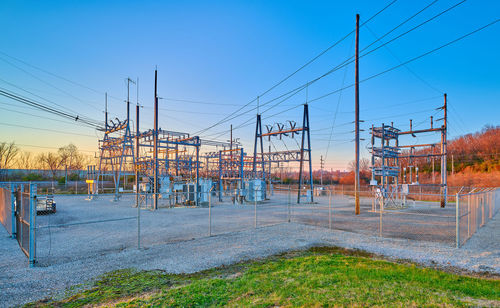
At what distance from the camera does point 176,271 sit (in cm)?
781

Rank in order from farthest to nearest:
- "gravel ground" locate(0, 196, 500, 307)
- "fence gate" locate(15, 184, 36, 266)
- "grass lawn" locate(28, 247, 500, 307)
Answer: "fence gate" locate(15, 184, 36, 266)
"gravel ground" locate(0, 196, 500, 307)
"grass lawn" locate(28, 247, 500, 307)

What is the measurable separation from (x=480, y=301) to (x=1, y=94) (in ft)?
60.7

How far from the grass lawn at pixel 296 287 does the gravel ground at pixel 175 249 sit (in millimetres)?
935

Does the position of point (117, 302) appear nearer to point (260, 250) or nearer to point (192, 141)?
point (260, 250)

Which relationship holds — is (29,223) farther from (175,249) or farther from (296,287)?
(296,287)

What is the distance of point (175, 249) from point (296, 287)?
5511mm

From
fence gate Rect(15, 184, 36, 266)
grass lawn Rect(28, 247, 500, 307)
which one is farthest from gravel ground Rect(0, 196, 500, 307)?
grass lawn Rect(28, 247, 500, 307)

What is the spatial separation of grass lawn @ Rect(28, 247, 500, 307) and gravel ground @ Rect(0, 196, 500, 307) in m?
0.94

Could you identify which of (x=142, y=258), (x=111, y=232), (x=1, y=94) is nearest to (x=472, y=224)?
(x=142, y=258)

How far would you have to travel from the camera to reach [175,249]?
10289 mm

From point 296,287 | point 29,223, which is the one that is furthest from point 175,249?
point 296,287

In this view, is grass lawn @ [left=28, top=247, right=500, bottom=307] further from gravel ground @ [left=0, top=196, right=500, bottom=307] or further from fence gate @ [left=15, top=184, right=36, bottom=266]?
fence gate @ [left=15, top=184, right=36, bottom=266]

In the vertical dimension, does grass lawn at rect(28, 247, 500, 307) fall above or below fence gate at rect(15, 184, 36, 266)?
below

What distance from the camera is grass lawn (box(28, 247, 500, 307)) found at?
18.1 ft
